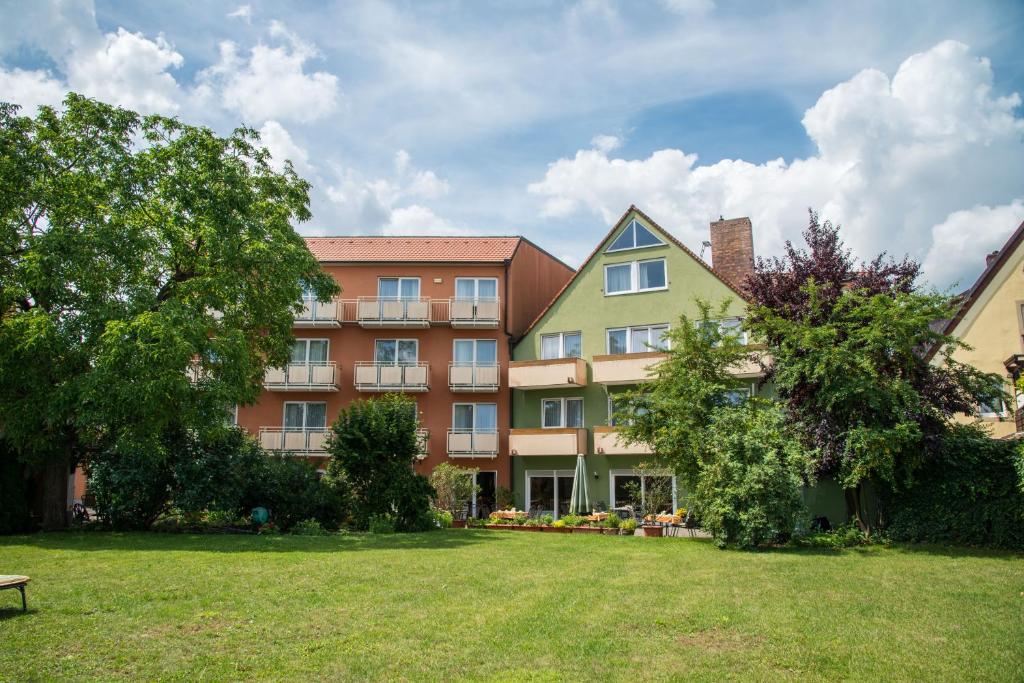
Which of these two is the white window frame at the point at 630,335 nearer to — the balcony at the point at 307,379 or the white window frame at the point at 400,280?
the white window frame at the point at 400,280

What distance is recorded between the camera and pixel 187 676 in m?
7.06

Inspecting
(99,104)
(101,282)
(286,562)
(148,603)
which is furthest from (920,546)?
(99,104)

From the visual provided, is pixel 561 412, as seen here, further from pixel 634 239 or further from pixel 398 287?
pixel 398 287

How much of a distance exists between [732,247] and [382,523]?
1992cm

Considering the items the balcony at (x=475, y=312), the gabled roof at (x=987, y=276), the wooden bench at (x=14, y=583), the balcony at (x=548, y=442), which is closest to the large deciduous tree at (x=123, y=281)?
the wooden bench at (x=14, y=583)

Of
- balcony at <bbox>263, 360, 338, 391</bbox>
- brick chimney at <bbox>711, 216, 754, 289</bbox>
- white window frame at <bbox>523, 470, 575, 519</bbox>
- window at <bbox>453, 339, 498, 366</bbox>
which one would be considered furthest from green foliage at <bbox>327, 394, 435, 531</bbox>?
brick chimney at <bbox>711, 216, 754, 289</bbox>

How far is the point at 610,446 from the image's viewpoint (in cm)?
3019

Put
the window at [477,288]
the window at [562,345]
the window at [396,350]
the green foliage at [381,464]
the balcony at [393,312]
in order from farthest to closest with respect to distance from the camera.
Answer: the window at [396,350] → the window at [477,288] → the balcony at [393,312] → the window at [562,345] → the green foliage at [381,464]

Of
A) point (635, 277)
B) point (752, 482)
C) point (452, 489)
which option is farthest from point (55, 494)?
point (635, 277)

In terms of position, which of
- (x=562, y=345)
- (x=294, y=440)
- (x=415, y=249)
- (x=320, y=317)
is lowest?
(x=294, y=440)

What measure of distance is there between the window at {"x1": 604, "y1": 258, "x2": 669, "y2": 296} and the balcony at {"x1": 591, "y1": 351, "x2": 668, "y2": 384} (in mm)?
2967

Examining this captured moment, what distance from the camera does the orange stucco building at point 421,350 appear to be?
Result: 33.3m

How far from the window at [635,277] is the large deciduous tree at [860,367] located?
33.2ft

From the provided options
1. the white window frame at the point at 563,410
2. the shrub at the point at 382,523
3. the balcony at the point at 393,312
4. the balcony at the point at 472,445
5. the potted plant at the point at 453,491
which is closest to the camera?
the shrub at the point at 382,523
